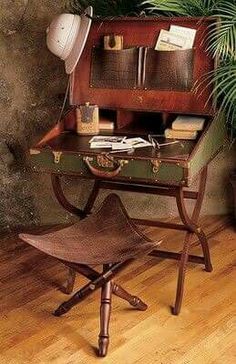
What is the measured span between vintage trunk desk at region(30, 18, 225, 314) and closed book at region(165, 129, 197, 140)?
0.06 m

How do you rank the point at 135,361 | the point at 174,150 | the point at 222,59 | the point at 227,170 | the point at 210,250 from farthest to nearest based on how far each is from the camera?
the point at 227,170 → the point at 210,250 → the point at 222,59 → the point at 174,150 → the point at 135,361

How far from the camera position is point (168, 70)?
3502 millimetres

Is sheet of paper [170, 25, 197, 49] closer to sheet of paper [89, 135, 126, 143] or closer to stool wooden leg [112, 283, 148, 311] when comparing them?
sheet of paper [89, 135, 126, 143]

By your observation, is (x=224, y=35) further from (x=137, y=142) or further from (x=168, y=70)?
(x=137, y=142)

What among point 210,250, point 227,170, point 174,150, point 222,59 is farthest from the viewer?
point 227,170

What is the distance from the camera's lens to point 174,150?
3246mm

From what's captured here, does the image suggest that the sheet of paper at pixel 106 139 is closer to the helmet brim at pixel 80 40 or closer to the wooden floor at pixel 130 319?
the helmet brim at pixel 80 40

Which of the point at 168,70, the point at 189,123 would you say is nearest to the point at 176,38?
the point at 168,70

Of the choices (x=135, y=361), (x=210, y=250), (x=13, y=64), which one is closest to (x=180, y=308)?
(x=135, y=361)

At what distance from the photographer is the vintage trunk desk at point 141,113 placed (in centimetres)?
321

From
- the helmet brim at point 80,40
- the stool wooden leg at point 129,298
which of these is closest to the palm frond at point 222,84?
the helmet brim at point 80,40

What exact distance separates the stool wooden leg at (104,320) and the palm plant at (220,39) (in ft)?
3.82

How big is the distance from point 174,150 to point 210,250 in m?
1.08

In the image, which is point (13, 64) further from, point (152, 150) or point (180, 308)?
point (180, 308)
